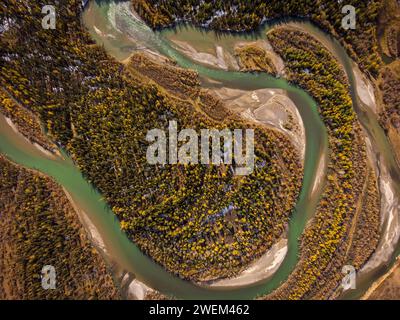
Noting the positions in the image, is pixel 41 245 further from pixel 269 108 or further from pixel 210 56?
pixel 269 108

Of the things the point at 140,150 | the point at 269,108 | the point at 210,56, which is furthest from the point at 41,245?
the point at 269,108

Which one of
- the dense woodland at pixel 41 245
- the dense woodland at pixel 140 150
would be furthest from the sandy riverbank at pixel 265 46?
the dense woodland at pixel 41 245

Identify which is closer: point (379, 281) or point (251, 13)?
point (251, 13)

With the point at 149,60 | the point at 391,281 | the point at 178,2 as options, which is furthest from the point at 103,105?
the point at 391,281

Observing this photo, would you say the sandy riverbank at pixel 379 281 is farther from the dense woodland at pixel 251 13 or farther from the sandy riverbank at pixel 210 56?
the sandy riverbank at pixel 210 56

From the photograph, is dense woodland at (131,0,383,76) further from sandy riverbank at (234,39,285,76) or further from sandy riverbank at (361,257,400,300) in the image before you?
sandy riverbank at (361,257,400,300)

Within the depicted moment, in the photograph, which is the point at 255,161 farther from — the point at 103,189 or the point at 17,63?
the point at 17,63
